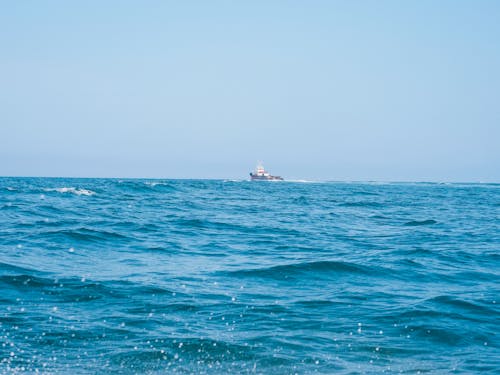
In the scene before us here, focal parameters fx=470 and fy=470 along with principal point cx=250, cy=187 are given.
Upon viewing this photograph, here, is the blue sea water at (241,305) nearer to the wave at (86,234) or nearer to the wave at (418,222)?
the wave at (86,234)

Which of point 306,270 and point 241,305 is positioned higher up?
point 306,270

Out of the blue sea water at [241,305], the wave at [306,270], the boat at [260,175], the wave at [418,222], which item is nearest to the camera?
the blue sea water at [241,305]

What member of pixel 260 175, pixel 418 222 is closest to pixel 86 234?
pixel 418 222

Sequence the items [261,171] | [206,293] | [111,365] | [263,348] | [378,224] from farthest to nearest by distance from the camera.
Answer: [261,171]
[378,224]
[206,293]
[263,348]
[111,365]

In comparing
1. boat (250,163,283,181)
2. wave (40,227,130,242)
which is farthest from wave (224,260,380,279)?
boat (250,163,283,181)

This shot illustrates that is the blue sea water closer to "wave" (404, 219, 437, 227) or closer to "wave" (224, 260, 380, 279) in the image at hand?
"wave" (224, 260, 380, 279)

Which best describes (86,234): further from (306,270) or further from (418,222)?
(418,222)

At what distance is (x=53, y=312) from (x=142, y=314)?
5.29 ft

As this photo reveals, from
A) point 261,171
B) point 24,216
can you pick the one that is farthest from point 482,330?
point 261,171

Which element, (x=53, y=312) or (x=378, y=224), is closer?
(x=53, y=312)

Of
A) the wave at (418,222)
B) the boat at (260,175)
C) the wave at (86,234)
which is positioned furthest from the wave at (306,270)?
the boat at (260,175)

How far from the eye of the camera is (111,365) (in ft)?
21.0

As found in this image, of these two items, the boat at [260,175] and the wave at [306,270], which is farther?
the boat at [260,175]

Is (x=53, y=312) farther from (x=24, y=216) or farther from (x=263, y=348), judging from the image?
(x=24, y=216)
